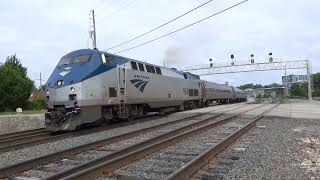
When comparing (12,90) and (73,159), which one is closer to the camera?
(73,159)

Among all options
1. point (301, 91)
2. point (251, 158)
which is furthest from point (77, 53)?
point (301, 91)

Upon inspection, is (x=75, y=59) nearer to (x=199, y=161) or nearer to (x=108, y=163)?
(x=108, y=163)

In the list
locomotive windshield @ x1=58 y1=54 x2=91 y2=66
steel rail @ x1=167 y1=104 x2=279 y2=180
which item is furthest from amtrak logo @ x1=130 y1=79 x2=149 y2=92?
steel rail @ x1=167 y1=104 x2=279 y2=180

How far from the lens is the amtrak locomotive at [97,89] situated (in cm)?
1727

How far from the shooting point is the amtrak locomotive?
1727 centimetres

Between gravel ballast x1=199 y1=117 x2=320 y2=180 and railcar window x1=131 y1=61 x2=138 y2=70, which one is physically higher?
railcar window x1=131 y1=61 x2=138 y2=70

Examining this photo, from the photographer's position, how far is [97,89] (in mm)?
18219

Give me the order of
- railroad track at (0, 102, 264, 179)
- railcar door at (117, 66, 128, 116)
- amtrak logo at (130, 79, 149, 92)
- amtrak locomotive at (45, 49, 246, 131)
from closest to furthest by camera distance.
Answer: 1. railroad track at (0, 102, 264, 179)
2. amtrak locomotive at (45, 49, 246, 131)
3. railcar door at (117, 66, 128, 116)
4. amtrak logo at (130, 79, 149, 92)

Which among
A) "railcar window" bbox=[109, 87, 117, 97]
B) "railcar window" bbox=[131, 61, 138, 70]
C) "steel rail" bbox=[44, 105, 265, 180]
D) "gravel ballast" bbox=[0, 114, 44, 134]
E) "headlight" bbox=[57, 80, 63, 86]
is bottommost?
"steel rail" bbox=[44, 105, 265, 180]

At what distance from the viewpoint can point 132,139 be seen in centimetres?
1476

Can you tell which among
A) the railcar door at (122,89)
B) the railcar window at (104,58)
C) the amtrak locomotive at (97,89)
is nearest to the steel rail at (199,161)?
the amtrak locomotive at (97,89)

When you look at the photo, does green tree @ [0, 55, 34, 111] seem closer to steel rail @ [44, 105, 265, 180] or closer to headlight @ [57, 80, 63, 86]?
headlight @ [57, 80, 63, 86]

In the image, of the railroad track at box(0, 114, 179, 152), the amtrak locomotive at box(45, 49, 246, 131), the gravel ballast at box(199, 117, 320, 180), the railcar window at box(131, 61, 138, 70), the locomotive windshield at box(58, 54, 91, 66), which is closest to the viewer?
the gravel ballast at box(199, 117, 320, 180)

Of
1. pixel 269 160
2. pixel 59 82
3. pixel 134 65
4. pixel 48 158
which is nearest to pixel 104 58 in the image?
pixel 59 82
